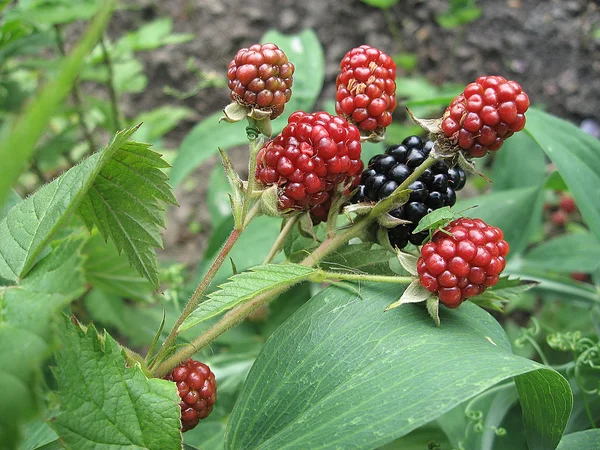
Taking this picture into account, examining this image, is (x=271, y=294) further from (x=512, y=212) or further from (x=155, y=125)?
(x=155, y=125)


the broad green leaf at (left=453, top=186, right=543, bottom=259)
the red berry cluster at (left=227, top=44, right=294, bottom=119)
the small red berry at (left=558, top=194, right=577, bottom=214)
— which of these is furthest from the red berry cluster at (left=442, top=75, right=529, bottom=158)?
the small red berry at (left=558, top=194, right=577, bottom=214)

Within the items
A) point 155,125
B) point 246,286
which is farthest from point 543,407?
point 155,125

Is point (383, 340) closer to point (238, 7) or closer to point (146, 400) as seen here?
point (146, 400)

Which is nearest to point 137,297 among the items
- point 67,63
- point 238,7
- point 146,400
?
point 146,400

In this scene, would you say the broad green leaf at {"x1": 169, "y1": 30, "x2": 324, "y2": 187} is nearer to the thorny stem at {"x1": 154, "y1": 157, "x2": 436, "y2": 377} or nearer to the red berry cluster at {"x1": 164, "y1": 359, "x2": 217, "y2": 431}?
the thorny stem at {"x1": 154, "y1": 157, "x2": 436, "y2": 377}

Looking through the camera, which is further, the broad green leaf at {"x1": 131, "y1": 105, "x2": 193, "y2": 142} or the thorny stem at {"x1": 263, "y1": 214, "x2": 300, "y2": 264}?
the broad green leaf at {"x1": 131, "y1": 105, "x2": 193, "y2": 142}
